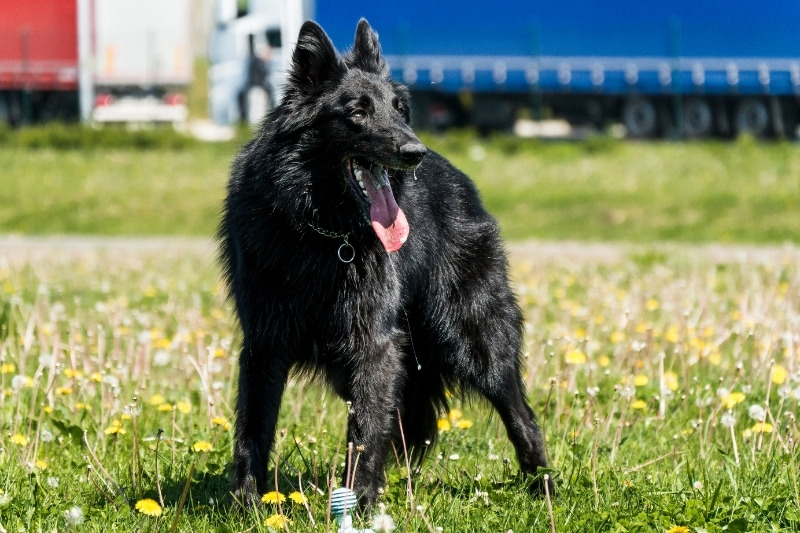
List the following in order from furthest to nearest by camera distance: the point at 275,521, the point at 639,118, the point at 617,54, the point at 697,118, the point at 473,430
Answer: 1. the point at 639,118
2. the point at 697,118
3. the point at 617,54
4. the point at 473,430
5. the point at 275,521

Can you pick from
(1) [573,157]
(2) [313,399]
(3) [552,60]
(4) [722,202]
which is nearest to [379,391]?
(2) [313,399]

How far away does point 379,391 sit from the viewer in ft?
13.0

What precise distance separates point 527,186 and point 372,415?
13.2 metres

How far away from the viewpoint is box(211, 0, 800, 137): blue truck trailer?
800 inches

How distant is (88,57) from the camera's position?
82.0 feet

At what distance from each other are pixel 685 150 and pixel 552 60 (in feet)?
11.7

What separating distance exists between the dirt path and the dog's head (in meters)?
6.98

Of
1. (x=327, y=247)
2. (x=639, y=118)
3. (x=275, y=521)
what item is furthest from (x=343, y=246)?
(x=639, y=118)

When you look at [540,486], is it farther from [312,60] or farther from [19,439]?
[19,439]

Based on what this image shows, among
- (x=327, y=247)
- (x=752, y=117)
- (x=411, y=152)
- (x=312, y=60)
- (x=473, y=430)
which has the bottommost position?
(x=473, y=430)

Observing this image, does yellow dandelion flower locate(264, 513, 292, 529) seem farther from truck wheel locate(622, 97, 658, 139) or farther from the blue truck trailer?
truck wheel locate(622, 97, 658, 139)

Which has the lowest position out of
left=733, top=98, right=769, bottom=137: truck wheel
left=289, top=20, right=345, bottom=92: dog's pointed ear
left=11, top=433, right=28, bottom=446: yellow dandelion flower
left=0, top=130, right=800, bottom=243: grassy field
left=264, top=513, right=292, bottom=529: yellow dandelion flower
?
left=264, top=513, right=292, bottom=529: yellow dandelion flower

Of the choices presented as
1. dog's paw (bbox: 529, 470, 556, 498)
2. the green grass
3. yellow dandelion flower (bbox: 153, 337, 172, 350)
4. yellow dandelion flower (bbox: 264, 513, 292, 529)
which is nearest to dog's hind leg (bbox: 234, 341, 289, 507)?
the green grass

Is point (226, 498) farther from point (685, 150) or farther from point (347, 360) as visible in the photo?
point (685, 150)
